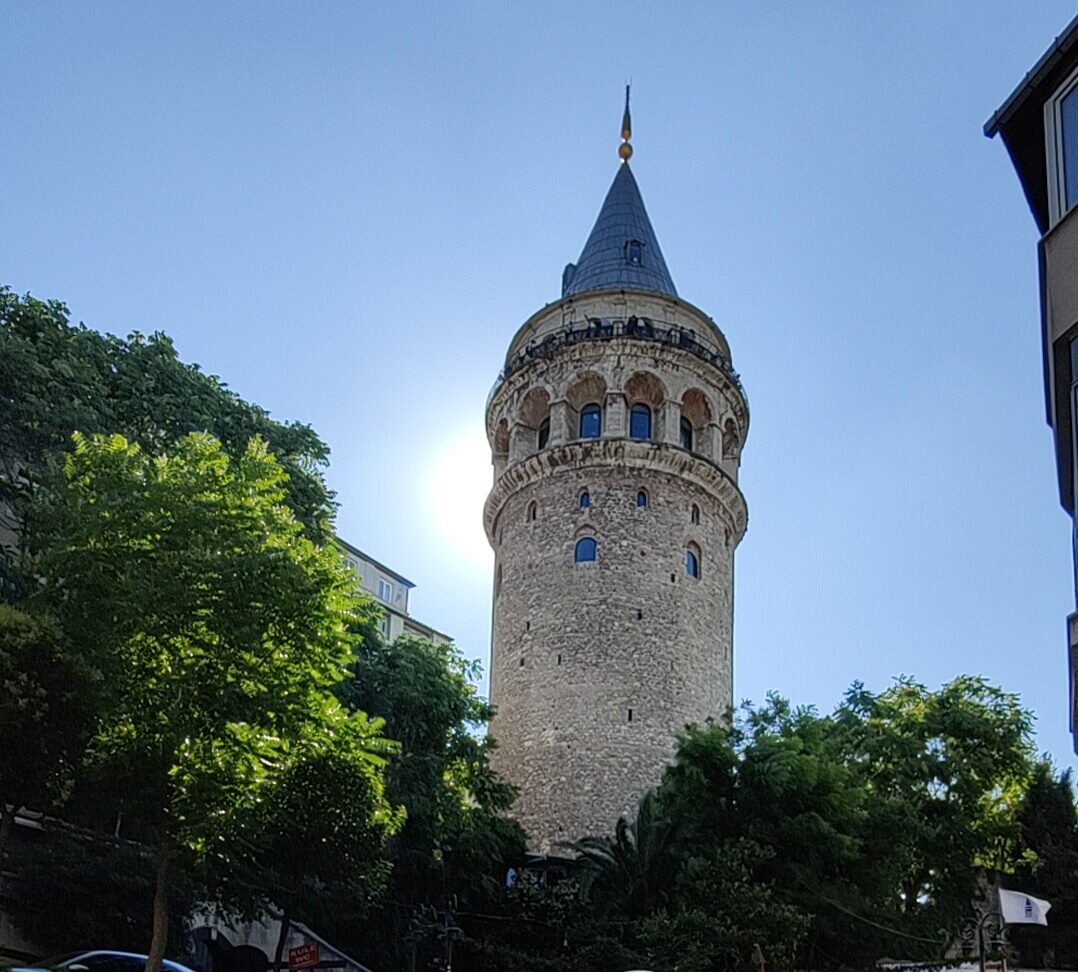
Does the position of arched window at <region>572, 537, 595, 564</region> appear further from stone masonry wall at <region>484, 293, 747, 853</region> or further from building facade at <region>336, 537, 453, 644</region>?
building facade at <region>336, 537, 453, 644</region>

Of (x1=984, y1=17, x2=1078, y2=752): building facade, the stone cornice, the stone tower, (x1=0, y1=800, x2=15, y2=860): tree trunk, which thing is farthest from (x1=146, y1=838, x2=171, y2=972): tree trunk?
the stone cornice

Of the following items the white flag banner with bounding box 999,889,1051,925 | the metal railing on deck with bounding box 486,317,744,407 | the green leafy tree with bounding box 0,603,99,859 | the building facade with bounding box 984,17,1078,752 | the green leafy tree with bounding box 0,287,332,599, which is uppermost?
the metal railing on deck with bounding box 486,317,744,407

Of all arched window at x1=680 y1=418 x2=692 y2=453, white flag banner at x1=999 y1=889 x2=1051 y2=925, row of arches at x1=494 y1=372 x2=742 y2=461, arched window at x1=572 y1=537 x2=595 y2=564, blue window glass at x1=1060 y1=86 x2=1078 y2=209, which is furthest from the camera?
arched window at x1=680 y1=418 x2=692 y2=453

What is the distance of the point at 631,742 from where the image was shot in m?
35.8

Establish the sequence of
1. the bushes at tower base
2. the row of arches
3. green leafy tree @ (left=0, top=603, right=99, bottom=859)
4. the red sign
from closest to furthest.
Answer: green leafy tree @ (left=0, top=603, right=99, bottom=859)
the red sign
the bushes at tower base
the row of arches

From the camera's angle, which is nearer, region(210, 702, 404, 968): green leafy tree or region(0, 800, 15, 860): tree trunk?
region(0, 800, 15, 860): tree trunk

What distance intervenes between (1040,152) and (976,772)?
2163 centimetres

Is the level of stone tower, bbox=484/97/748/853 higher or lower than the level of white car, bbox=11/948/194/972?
higher

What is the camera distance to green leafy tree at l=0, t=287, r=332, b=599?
24250mm

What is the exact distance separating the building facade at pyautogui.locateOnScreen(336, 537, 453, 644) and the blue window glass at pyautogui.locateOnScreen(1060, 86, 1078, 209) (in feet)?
131

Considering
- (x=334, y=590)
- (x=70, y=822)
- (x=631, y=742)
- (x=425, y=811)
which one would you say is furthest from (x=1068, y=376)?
(x=631, y=742)

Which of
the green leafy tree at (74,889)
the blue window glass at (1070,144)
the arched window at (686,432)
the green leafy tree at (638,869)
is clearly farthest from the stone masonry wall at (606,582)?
the blue window glass at (1070,144)

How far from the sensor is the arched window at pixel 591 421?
40594 mm

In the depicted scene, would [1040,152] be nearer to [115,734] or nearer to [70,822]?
[115,734]
